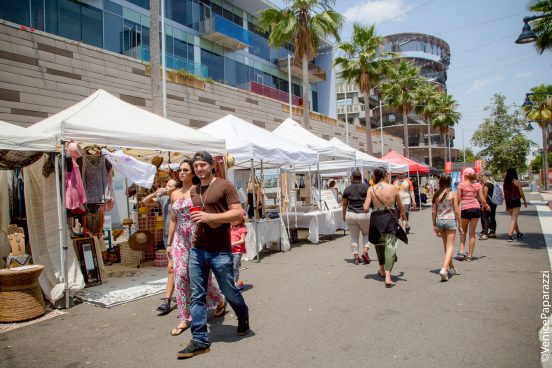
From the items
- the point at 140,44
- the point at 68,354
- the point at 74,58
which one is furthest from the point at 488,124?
Result: the point at 68,354

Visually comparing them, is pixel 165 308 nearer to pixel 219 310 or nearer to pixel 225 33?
pixel 219 310

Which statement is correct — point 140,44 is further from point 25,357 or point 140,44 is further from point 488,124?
point 488,124

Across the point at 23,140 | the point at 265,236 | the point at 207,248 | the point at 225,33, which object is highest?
the point at 225,33

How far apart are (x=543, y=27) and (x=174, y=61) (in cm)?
1537

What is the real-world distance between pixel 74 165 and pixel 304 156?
6.09 m

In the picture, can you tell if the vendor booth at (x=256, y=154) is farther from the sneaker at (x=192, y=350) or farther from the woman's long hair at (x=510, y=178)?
the woman's long hair at (x=510, y=178)

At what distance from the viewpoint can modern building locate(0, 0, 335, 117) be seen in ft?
48.3

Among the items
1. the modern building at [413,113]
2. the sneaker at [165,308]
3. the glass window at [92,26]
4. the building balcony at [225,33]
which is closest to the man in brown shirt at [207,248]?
the sneaker at [165,308]

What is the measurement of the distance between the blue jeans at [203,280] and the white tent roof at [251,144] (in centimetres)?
517

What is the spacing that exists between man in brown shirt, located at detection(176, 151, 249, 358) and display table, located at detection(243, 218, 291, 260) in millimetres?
5013

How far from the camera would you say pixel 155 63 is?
1180 centimetres

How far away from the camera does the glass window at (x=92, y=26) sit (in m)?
15.6

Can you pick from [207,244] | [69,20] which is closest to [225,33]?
[69,20]

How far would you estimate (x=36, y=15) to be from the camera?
13.8m
